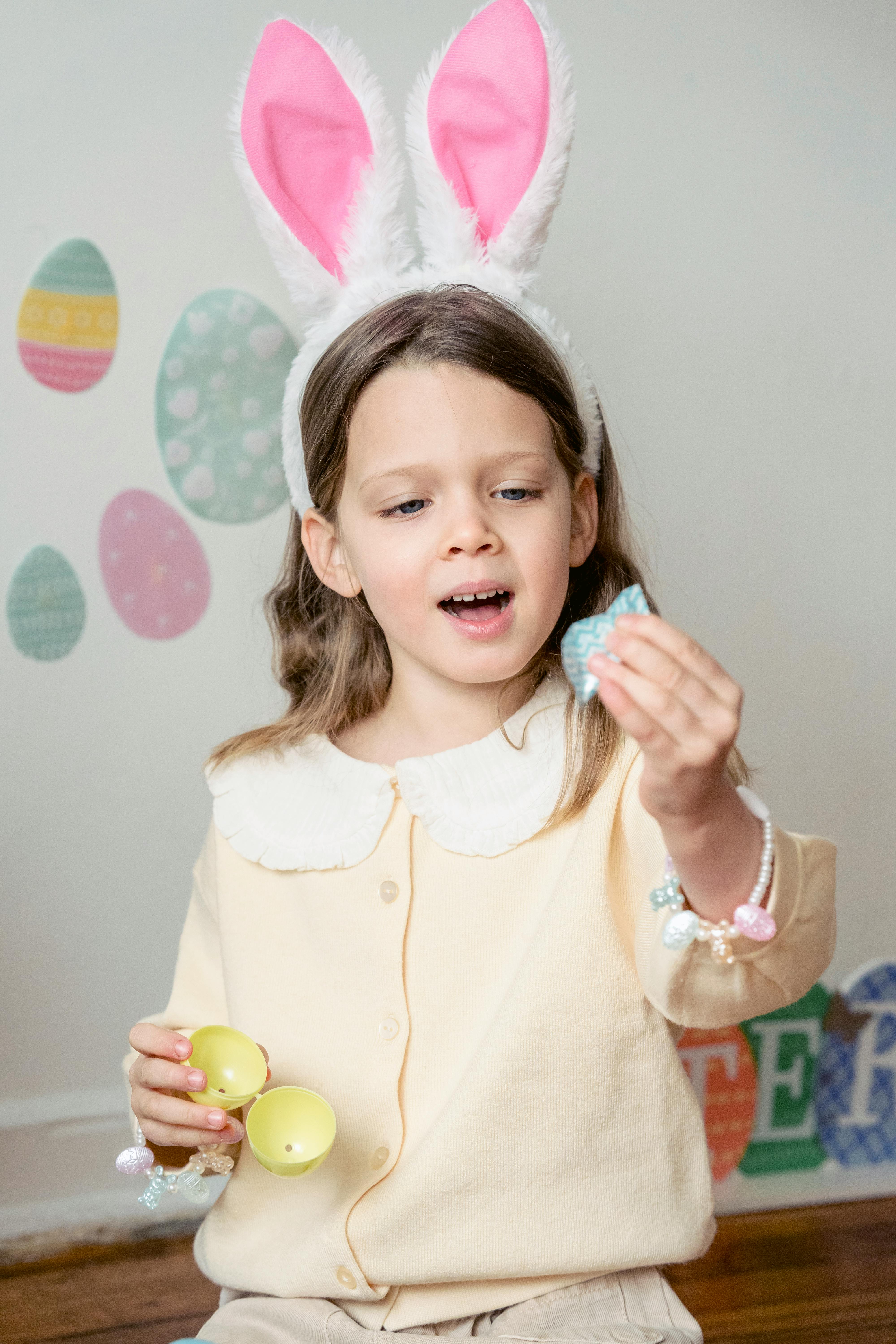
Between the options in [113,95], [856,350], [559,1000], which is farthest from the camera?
[856,350]

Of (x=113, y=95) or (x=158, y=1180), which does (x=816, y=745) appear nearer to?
(x=158, y=1180)

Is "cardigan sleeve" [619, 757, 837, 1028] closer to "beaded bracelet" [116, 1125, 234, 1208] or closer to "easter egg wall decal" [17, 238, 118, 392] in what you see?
"beaded bracelet" [116, 1125, 234, 1208]

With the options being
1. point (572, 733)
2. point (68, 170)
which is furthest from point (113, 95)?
point (572, 733)

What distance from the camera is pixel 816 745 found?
62.6 inches

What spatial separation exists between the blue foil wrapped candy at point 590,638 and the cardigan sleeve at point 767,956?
0.12 meters

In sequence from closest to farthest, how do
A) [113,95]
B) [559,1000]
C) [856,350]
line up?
[559,1000] < [113,95] < [856,350]

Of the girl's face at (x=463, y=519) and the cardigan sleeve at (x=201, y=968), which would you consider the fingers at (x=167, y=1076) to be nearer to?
the cardigan sleeve at (x=201, y=968)

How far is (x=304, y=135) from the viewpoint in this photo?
1.05m

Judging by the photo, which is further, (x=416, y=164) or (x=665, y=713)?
(x=416, y=164)

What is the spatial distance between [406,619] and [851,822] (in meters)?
0.88

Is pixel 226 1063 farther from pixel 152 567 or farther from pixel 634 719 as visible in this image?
pixel 152 567

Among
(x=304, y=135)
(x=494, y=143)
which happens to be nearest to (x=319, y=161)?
(x=304, y=135)

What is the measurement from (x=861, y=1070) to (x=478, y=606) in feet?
3.43

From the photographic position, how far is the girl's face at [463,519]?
94 cm
